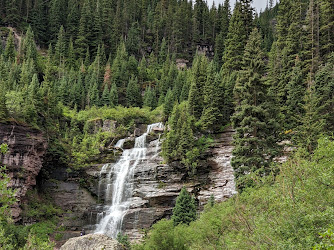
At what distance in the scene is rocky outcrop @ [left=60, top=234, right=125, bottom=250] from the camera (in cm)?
1667

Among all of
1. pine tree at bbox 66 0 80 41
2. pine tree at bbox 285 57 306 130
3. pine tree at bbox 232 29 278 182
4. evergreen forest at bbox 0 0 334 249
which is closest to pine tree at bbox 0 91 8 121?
evergreen forest at bbox 0 0 334 249

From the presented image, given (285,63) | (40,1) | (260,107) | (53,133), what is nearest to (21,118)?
(53,133)

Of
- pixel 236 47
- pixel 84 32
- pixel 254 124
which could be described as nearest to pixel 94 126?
pixel 236 47

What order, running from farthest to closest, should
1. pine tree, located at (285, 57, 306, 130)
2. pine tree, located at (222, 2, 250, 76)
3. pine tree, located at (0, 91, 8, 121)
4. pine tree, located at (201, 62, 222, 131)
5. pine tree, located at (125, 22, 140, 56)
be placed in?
pine tree, located at (125, 22, 140, 56) < pine tree, located at (222, 2, 250, 76) < pine tree, located at (201, 62, 222, 131) < pine tree, located at (0, 91, 8, 121) < pine tree, located at (285, 57, 306, 130)

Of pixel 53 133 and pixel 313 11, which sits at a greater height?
pixel 313 11

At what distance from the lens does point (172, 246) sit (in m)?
27.5

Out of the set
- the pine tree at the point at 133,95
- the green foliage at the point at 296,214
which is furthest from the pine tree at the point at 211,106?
the green foliage at the point at 296,214

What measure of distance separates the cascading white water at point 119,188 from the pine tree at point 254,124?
19792 mm

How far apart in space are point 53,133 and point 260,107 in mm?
36294

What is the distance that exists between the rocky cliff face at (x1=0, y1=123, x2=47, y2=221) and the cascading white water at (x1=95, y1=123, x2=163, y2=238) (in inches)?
399

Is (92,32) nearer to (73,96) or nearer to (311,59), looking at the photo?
(73,96)

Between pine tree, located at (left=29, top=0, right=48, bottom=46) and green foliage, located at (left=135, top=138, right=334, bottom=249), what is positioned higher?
pine tree, located at (left=29, top=0, right=48, bottom=46)

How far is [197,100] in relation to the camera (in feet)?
172

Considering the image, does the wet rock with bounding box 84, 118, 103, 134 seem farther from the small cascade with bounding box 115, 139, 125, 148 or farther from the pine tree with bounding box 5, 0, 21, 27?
the pine tree with bounding box 5, 0, 21, 27
